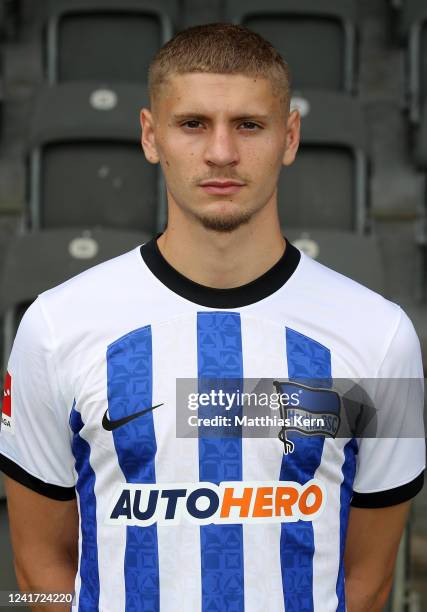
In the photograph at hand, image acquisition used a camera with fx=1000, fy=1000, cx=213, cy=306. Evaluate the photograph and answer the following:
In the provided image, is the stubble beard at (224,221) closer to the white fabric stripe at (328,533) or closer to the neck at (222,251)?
the neck at (222,251)

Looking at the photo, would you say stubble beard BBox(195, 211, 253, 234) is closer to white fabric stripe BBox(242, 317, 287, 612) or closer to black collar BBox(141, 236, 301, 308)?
black collar BBox(141, 236, 301, 308)

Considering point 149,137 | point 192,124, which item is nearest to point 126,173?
point 149,137

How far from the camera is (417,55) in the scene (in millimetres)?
4762

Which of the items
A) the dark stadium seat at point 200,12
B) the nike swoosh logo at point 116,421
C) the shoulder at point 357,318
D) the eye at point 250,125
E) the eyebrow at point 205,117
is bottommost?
the nike swoosh logo at point 116,421

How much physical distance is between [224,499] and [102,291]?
1.43ft

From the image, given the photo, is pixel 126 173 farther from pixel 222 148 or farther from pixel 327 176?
pixel 222 148

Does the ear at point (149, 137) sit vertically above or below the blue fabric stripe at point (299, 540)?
above

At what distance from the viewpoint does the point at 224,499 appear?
171 centimetres

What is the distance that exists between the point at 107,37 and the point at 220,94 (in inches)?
122

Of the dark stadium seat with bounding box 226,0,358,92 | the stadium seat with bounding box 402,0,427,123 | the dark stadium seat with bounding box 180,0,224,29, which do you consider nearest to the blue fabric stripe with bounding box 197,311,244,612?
the dark stadium seat with bounding box 226,0,358,92

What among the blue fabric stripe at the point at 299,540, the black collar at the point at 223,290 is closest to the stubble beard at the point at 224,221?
the black collar at the point at 223,290

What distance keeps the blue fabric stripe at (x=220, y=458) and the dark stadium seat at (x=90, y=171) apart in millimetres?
A: 2305

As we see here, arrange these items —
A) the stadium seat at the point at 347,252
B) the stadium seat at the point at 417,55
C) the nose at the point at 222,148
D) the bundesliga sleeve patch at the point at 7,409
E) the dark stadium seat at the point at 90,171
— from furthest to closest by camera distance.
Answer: the stadium seat at the point at 417,55, the dark stadium seat at the point at 90,171, the stadium seat at the point at 347,252, the bundesliga sleeve patch at the point at 7,409, the nose at the point at 222,148

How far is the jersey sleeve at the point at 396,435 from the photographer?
5.92 ft
